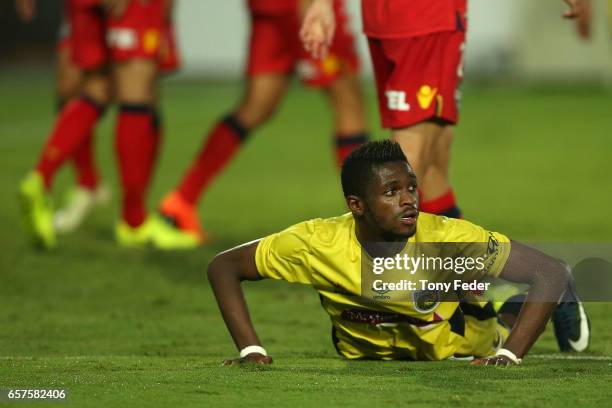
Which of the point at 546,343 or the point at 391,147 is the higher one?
the point at 391,147

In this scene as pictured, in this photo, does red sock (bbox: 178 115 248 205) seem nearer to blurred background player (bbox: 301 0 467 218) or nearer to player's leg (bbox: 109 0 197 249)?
player's leg (bbox: 109 0 197 249)

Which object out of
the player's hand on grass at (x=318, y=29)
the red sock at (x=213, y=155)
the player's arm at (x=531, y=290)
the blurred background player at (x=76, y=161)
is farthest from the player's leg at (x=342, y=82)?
the player's arm at (x=531, y=290)

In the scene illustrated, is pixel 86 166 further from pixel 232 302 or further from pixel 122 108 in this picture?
pixel 232 302

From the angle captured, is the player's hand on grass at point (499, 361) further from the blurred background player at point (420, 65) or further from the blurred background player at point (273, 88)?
the blurred background player at point (273, 88)

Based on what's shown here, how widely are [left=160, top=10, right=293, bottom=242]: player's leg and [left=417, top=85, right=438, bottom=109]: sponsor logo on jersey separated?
96.5 inches

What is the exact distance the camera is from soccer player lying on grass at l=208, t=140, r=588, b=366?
3.94 metres

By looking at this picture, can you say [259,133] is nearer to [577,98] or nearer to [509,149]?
[509,149]

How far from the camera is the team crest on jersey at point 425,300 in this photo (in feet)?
13.3

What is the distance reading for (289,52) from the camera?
23.9ft

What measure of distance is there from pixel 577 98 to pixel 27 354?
14081 mm

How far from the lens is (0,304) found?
5.67 metres

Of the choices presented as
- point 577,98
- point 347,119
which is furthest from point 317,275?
point 577,98

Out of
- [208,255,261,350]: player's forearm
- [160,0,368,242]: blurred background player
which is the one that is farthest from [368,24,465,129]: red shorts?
[160,0,368,242]: blurred background player

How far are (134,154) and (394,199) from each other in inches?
137
